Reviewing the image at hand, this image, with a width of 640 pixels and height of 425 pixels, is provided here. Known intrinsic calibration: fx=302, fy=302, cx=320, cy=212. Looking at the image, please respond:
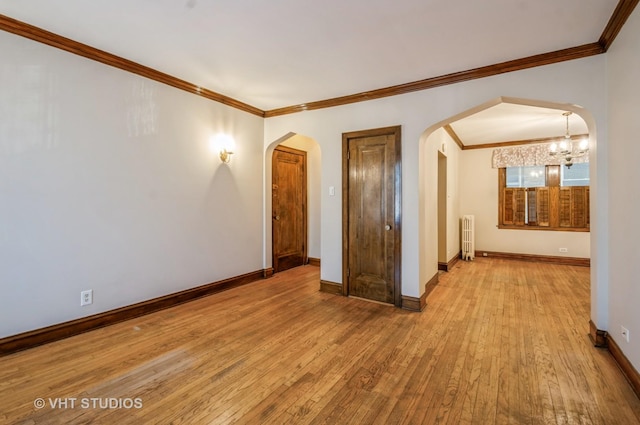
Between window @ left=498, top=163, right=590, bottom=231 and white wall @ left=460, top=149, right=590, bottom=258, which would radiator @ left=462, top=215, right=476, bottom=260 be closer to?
white wall @ left=460, top=149, right=590, bottom=258

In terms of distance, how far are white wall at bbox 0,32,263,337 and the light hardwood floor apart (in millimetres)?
440

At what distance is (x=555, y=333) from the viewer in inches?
118

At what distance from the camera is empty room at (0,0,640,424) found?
6.91 ft

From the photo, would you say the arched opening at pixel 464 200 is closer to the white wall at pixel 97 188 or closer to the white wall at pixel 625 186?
the white wall at pixel 625 186

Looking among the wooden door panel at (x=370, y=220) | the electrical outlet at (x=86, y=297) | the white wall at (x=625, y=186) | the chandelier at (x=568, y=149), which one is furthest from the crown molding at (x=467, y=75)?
the electrical outlet at (x=86, y=297)

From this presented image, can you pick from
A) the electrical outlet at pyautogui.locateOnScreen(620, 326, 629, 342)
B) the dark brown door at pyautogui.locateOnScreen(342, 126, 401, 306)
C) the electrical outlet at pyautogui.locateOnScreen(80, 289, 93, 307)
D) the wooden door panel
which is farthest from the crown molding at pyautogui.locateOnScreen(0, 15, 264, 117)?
the electrical outlet at pyautogui.locateOnScreen(620, 326, 629, 342)

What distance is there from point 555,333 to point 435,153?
2.83 m

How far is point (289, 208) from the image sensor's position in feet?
19.1

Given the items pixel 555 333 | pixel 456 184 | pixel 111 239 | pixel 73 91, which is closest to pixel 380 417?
pixel 555 333

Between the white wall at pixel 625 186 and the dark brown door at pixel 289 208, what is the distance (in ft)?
14.3

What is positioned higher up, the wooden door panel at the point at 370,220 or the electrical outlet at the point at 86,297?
the wooden door panel at the point at 370,220

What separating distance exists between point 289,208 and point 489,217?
189 inches

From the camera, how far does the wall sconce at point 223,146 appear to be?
13.8 feet

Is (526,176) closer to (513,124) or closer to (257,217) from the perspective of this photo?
(513,124)
